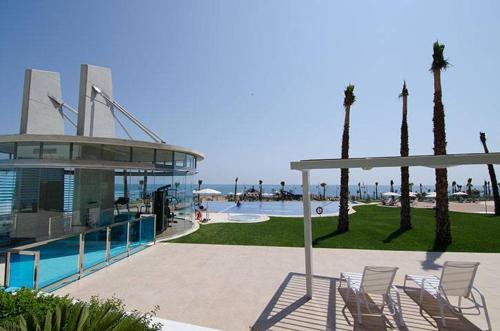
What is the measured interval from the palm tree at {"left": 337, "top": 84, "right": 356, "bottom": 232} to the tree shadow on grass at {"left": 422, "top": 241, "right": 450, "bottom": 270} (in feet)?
12.5

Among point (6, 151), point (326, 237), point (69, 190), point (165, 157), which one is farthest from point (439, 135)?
point (6, 151)

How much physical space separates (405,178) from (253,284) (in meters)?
11.2

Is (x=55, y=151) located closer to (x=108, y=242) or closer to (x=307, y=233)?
(x=108, y=242)

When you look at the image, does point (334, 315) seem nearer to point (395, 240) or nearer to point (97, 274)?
point (97, 274)

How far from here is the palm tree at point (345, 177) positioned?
13.6m

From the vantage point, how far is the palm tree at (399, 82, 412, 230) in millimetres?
14075

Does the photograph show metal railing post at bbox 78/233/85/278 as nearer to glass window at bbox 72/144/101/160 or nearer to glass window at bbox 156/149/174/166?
glass window at bbox 72/144/101/160

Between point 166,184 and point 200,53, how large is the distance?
705cm

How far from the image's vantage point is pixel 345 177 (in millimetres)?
13953

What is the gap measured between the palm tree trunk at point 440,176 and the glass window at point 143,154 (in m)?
12.0

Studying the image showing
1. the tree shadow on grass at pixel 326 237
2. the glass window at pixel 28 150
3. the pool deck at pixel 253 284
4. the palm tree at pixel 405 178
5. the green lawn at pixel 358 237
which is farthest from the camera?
the palm tree at pixel 405 178

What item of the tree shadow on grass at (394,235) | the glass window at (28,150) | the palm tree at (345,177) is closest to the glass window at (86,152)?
the glass window at (28,150)

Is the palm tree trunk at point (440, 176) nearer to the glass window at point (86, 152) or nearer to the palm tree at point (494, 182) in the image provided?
the glass window at point (86, 152)

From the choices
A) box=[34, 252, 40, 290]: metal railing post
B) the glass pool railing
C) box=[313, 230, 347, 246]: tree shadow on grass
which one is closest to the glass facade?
the glass pool railing
